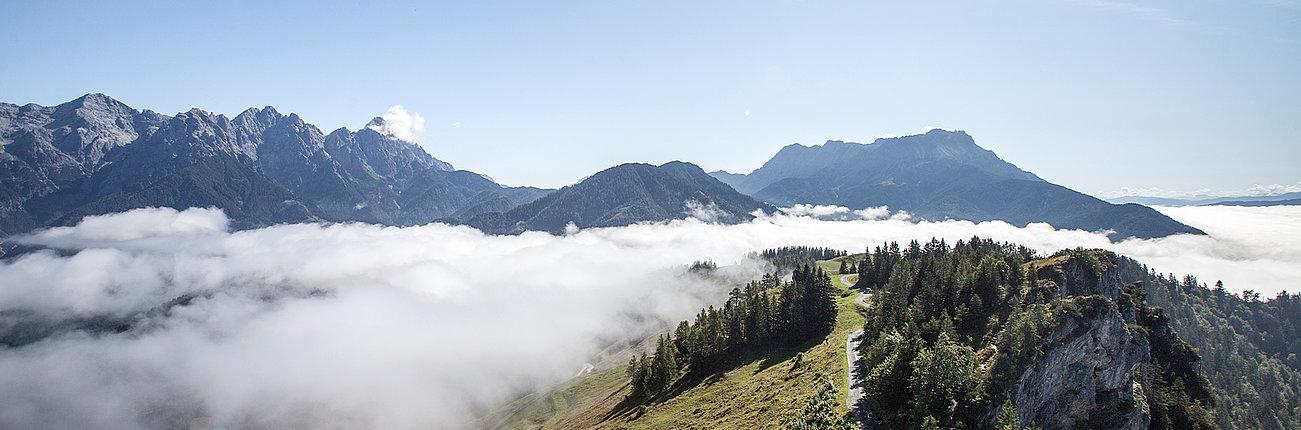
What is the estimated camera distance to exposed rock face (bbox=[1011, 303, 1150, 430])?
72.3 m

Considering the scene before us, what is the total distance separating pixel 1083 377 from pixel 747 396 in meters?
47.6

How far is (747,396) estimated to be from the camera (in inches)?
3378

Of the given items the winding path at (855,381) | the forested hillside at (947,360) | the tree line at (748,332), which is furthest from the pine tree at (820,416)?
the tree line at (748,332)

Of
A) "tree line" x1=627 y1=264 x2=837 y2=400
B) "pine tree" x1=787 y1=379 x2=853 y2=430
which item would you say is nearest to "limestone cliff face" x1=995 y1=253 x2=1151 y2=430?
"pine tree" x1=787 y1=379 x2=853 y2=430

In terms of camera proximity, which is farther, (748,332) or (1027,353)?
(748,332)

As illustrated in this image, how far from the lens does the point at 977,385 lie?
6162 centimetres

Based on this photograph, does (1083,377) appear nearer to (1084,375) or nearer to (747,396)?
(1084,375)

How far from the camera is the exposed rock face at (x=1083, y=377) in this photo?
72312mm

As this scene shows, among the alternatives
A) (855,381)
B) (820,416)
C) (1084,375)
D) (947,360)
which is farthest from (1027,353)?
(820,416)

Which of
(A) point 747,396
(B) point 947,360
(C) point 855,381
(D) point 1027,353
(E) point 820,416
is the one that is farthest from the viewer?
(A) point 747,396

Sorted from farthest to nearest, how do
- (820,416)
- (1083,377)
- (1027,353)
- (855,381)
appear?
(855,381)
(1083,377)
(1027,353)
(820,416)

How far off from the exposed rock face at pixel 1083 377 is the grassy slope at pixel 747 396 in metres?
25.8

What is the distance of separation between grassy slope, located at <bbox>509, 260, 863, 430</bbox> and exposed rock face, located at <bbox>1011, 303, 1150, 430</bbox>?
25.8 metres

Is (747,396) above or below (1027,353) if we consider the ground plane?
below
